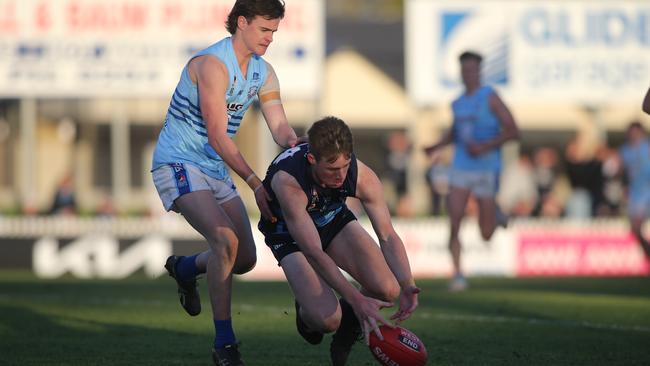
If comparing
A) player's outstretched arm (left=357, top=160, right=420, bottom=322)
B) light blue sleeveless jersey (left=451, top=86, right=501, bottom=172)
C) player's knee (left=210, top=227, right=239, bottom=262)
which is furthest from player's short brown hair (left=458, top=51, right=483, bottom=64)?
player's knee (left=210, top=227, right=239, bottom=262)

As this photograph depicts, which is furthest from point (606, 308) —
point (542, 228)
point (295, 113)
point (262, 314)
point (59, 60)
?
point (295, 113)

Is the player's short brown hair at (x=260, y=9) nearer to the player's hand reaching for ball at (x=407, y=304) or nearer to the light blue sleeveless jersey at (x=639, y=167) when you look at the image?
the player's hand reaching for ball at (x=407, y=304)

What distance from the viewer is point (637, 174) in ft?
54.9

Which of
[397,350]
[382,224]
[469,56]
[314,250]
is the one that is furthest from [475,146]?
[397,350]

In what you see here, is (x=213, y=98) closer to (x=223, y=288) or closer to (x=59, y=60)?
(x=223, y=288)

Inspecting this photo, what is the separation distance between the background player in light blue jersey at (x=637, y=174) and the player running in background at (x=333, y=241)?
369 inches

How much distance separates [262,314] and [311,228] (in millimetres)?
4473

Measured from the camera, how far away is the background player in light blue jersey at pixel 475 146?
13.6 m

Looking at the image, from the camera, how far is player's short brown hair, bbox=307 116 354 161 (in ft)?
21.8

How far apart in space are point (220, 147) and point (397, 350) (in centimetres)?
159

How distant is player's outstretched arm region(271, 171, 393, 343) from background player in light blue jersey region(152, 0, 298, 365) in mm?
170

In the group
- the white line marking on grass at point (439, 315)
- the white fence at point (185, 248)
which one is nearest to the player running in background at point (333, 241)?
the white line marking on grass at point (439, 315)

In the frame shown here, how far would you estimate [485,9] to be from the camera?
23.5 metres

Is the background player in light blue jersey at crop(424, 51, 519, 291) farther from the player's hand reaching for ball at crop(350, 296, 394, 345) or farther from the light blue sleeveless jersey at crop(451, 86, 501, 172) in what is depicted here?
the player's hand reaching for ball at crop(350, 296, 394, 345)
